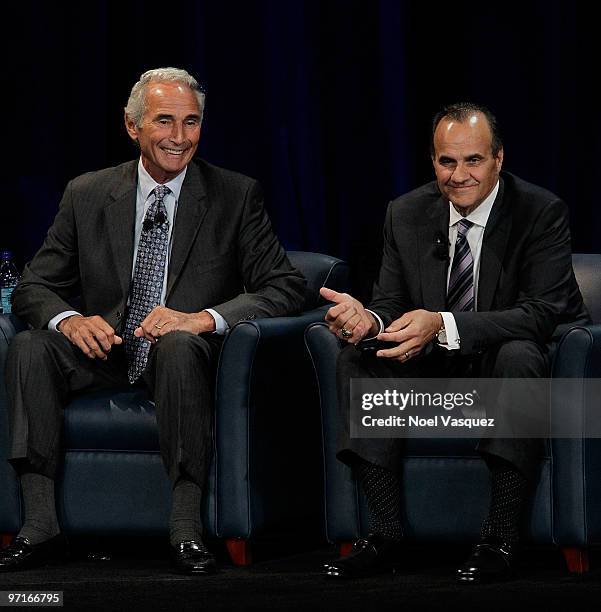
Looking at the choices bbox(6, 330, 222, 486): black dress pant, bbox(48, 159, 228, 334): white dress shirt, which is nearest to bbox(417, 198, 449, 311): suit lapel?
bbox(6, 330, 222, 486): black dress pant

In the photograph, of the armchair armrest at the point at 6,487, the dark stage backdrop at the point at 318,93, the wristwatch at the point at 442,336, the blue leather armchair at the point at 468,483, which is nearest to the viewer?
the blue leather armchair at the point at 468,483

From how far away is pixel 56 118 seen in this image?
15.9 ft

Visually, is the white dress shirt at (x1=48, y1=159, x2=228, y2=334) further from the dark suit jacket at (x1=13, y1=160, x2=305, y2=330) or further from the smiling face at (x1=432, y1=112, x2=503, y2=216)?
the smiling face at (x1=432, y1=112, x2=503, y2=216)

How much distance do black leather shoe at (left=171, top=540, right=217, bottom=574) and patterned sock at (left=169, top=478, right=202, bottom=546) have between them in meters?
0.02

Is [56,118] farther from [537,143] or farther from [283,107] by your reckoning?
[537,143]

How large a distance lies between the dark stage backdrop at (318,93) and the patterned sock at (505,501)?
4.59ft

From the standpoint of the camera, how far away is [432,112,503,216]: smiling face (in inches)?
137

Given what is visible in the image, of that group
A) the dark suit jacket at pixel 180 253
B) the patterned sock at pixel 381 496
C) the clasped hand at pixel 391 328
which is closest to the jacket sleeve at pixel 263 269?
the dark suit jacket at pixel 180 253

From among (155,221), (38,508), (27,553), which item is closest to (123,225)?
(155,221)

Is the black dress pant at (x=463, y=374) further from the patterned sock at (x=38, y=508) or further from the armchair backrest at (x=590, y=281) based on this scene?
the patterned sock at (x=38, y=508)

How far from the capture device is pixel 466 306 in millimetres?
3521

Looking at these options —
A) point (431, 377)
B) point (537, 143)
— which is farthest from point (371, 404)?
point (537, 143)

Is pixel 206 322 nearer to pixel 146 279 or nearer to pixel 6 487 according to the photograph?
pixel 146 279

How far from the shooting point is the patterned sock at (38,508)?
3.42 meters
